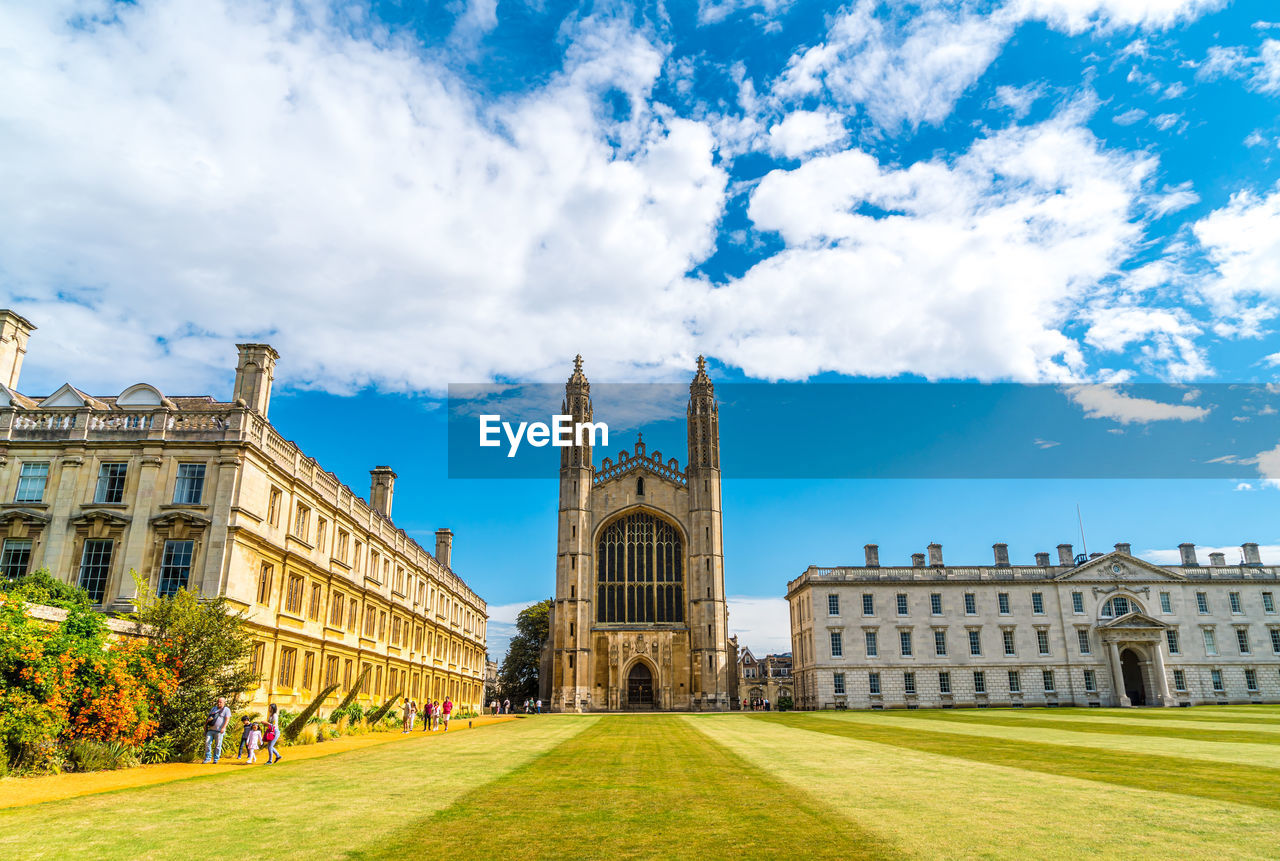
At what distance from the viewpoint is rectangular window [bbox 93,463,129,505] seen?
24594 mm

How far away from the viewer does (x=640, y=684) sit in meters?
66.7

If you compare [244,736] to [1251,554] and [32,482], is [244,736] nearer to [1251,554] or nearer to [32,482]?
[32,482]

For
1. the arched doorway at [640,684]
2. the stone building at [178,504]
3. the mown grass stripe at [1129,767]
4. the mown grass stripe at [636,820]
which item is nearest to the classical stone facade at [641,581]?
the arched doorway at [640,684]

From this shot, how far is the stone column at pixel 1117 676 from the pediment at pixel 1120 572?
5087mm

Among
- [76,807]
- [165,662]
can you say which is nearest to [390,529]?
[165,662]

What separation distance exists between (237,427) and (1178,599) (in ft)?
218

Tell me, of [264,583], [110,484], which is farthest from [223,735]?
[110,484]

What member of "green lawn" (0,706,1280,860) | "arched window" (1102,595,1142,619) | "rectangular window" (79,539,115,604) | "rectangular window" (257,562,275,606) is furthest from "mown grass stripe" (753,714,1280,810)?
"arched window" (1102,595,1142,619)

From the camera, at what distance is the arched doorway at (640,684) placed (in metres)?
66.3

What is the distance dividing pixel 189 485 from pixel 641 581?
4789 cm

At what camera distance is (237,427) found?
25203 mm

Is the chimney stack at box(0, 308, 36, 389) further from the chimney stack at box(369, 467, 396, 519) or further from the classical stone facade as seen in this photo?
the classical stone facade

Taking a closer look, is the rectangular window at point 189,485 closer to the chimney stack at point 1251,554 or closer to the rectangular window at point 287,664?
the rectangular window at point 287,664

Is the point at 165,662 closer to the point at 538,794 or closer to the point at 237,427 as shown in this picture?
the point at 237,427
